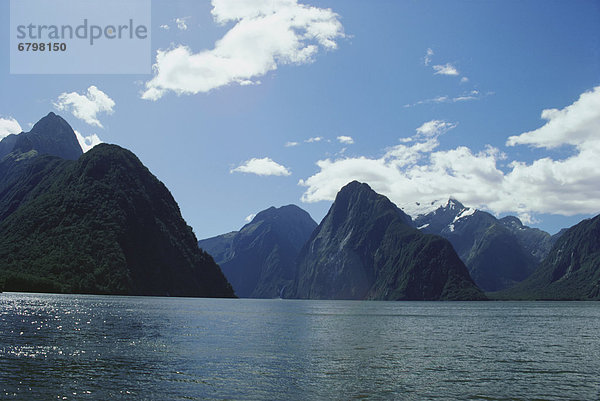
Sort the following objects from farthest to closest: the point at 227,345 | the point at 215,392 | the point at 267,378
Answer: the point at 227,345, the point at 267,378, the point at 215,392

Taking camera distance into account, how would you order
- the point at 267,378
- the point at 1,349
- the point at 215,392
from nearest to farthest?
the point at 215,392 < the point at 267,378 < the point at 1,349

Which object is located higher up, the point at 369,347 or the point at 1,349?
the point at 1,349

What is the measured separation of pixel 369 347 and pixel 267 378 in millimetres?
25891

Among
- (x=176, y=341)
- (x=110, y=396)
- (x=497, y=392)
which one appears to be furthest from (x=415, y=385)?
(x=176, y=341)

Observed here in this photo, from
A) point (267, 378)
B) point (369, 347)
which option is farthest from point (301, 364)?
point (369, 347)

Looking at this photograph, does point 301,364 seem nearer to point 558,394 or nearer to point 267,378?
point 267,378

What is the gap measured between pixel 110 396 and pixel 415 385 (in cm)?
2242

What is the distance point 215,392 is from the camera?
3241 centimetres

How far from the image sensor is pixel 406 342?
66.8 metres

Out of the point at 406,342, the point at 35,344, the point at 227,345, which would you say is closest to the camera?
the point at 35,344

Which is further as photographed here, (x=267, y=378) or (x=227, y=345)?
(x=227, y=345)

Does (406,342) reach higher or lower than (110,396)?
lower

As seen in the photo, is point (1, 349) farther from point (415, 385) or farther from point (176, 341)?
point (415, 385)

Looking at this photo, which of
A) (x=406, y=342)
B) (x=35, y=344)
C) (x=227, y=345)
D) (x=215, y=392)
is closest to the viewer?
(x=215, y=392)
